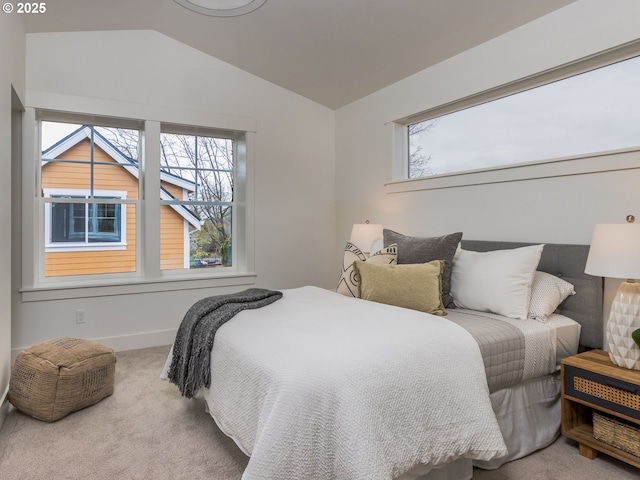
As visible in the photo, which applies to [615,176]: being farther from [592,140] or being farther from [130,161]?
[130,161]

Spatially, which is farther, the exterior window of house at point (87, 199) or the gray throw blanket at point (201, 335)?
the exterior window of house at point (87, 199)

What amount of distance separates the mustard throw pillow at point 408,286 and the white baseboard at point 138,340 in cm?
220

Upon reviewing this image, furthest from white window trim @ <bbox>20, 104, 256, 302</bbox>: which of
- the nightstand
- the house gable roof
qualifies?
the nightstand

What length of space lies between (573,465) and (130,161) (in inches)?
156

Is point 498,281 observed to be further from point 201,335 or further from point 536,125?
point 201,335

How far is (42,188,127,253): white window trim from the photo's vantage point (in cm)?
343

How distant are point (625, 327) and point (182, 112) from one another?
3727mm

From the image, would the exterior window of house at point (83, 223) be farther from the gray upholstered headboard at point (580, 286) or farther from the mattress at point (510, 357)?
the gray upholstered headboard at point (580, 286)

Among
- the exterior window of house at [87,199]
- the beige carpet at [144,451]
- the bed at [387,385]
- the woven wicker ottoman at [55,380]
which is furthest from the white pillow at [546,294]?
the exterior window of house at [87,199]

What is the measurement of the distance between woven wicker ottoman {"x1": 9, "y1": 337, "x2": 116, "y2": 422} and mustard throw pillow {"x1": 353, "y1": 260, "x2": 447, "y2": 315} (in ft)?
5.69

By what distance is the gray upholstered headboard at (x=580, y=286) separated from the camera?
2254mm

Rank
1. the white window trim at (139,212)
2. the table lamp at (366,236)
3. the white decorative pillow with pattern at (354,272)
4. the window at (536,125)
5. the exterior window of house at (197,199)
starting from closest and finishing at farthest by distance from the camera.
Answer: the window at (536,125) → the white decorative pillow with pattern at (354,272) → the white window trim at (139,212) → the table lamp at (366,236) → the exterior window of house at (197,199)

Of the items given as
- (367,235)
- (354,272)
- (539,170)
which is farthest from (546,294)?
(367,235)

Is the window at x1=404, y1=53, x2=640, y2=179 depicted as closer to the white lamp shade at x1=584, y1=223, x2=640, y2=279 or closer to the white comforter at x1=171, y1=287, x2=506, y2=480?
the white lamp shade at x1=584, y1=223, x2=640, y2=279
